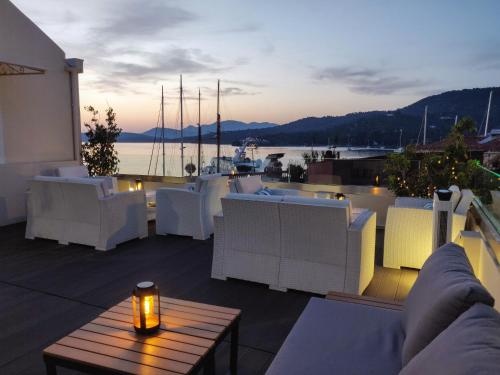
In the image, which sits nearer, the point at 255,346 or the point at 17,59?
the point at 255,346

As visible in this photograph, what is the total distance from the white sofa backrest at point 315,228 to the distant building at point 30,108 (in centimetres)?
522

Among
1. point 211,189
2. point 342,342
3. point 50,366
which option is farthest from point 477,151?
point 50,366

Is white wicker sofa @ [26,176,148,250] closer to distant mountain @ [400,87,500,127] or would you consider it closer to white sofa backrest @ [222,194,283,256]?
white sofa backrest @ [222,194,283,256]

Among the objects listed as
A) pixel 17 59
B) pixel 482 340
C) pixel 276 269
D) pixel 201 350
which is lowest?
pixel 276 269

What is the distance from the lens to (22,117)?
23.0ft

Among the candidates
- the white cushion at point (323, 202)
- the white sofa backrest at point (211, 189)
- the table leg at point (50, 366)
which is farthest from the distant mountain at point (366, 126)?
the table leg at point (50, 366)

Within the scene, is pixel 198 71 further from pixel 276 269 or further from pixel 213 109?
pixel 276 269

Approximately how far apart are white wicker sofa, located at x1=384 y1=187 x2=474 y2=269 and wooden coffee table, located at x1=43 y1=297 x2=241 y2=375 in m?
2.71

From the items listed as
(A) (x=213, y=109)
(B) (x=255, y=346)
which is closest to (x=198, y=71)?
(A) (x=213, y=109)

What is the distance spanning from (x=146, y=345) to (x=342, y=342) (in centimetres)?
93

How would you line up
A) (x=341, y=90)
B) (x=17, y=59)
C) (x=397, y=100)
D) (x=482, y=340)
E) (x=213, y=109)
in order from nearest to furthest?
1. (x=482, y=340)
2. (x=17, y=59)
3. (x=213, y=109)
4. (x=341, y=90)
5. (x=397, y=100)

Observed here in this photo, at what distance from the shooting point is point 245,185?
5336 mm

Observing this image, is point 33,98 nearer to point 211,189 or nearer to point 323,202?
point 211,189

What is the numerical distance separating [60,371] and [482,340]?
2.33m
